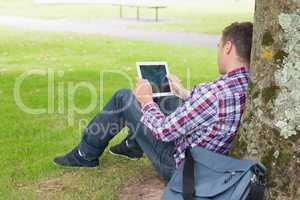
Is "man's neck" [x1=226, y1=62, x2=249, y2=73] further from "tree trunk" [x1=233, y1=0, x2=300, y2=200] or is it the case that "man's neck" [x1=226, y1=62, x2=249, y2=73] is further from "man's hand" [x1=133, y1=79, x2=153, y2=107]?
"man's hand" [x1=133, y1=79, x2=153, y2=107]

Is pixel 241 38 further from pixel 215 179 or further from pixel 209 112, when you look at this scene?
pixel 215 179

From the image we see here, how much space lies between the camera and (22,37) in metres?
14.6

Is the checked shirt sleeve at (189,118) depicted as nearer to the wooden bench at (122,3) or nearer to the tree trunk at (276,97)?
the tree trunk at (276,97)

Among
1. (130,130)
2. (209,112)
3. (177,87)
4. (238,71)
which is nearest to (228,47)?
(238,71)

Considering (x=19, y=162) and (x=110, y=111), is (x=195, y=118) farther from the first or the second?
(x=19, y=162)

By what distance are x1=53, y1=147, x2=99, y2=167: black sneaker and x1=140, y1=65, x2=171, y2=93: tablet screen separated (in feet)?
3.59

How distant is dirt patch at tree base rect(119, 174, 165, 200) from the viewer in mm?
4520

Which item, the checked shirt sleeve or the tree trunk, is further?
the checked shirt sleeve

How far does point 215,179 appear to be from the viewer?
3.17 metres

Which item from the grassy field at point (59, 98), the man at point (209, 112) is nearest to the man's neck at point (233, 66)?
the man at point (209, 112)

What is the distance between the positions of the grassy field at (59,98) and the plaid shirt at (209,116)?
3.57 ft

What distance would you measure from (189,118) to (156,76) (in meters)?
0.77


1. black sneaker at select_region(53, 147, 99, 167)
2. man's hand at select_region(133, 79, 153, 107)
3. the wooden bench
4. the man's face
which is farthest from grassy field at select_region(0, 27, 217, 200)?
the wooden bench

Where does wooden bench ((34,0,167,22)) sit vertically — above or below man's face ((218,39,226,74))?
below
